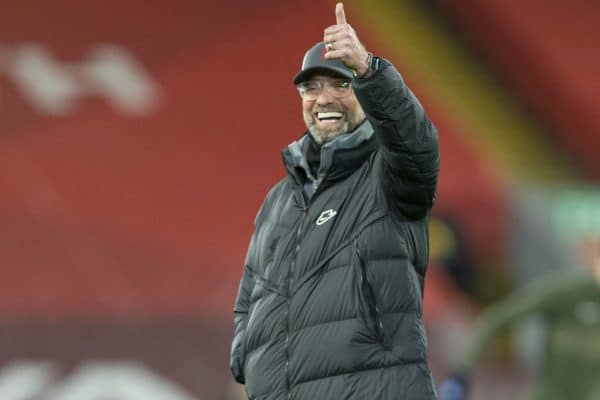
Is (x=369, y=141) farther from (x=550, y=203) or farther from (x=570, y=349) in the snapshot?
(x=550, y=203)

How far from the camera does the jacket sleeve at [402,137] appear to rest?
8.13 feet

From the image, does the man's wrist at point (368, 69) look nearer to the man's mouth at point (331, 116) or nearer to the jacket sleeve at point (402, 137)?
the jacket sleeve at point (402, 137)

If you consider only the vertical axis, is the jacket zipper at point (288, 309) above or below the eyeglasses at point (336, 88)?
below

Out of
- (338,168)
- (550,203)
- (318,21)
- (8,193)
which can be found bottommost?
(338,168)

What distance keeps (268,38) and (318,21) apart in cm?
27

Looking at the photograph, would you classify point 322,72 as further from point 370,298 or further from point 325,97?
point 370,298

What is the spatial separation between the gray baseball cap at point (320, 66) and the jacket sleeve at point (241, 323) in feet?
1.23

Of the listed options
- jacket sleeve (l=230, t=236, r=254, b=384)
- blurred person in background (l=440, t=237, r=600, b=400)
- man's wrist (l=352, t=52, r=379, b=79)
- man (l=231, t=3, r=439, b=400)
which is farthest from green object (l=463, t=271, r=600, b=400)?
man's wrist (l=352, t=52, r=379, b=79)

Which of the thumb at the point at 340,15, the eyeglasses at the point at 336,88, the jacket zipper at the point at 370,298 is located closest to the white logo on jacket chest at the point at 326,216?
the jacket zipper at the point at 370,298

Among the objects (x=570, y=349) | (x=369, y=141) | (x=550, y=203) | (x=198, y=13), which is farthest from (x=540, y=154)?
(x=369, y=141)

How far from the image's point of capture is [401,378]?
99.9 inches

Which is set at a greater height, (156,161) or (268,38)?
(268,38)

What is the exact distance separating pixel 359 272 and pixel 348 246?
0.05 meters

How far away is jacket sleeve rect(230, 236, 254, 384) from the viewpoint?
284 centimetres
